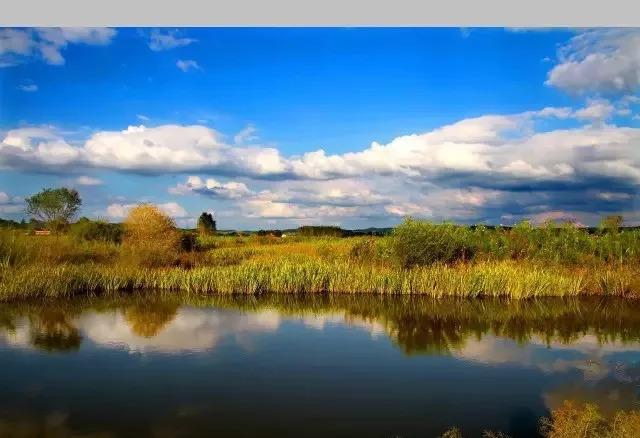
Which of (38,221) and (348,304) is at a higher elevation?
(38,221)

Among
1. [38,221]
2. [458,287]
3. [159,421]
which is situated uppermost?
[38,221]

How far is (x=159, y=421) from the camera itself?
16.5 ft

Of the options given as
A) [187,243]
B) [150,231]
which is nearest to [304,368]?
[150,231]

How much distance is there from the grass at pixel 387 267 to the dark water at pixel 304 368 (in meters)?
1.09

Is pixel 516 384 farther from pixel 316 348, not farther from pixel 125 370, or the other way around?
pixel 125 370

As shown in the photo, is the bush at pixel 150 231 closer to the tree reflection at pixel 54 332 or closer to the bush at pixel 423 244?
the tree reflection at pixel 54 332

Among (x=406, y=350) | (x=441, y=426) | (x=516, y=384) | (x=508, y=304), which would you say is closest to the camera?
(x=441, y=426)

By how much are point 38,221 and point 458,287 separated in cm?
1981

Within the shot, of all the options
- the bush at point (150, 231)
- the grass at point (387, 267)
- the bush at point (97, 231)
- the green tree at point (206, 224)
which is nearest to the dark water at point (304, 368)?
the grass at point (387, 267)

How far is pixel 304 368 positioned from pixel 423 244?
25.4 ft

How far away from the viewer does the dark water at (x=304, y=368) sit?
510 centimetres

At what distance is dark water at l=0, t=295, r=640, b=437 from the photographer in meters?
5.10

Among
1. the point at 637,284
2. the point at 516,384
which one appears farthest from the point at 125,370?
the point at 637,284

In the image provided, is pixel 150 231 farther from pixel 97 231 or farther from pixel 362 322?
pixel 362 322
